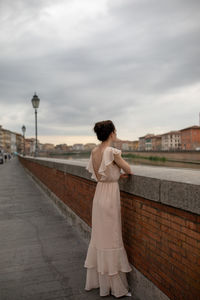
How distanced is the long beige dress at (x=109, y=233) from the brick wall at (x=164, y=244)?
0.66ft

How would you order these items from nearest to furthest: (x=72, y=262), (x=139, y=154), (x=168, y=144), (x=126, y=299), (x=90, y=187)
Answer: (x=126, y=299)
(x=72, y=262)
(x=90, y=187)
(x=139, y=154)
(x=168, y=144)

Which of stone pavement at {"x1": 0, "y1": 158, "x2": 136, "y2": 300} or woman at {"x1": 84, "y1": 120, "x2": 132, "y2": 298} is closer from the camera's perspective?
woman at {"x1": 84, "y1": 120, "x2": 132, "y2": 298}

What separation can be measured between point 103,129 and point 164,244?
1.26 meters

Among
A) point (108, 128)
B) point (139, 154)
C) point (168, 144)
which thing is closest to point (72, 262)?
point (108, 128)

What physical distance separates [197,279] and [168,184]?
75 centimetres

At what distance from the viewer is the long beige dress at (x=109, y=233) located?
2.94m

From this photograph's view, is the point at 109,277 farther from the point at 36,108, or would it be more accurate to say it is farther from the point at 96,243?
the point at 36,108

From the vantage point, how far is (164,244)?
8.35 feet

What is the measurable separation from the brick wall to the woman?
0.66 ft

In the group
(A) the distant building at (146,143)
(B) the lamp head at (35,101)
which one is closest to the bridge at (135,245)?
(B) the lamp head at (35,101)

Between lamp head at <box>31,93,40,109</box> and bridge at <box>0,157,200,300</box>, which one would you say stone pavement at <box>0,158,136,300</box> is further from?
lamp head at <box>31,93,40,109</box>

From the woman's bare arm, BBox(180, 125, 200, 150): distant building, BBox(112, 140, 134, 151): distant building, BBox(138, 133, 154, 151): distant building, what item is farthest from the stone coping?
BBox(138, 133, 154, 151): distant building

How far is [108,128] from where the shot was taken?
9.78 feet

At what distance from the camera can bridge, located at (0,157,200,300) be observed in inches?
88.7
